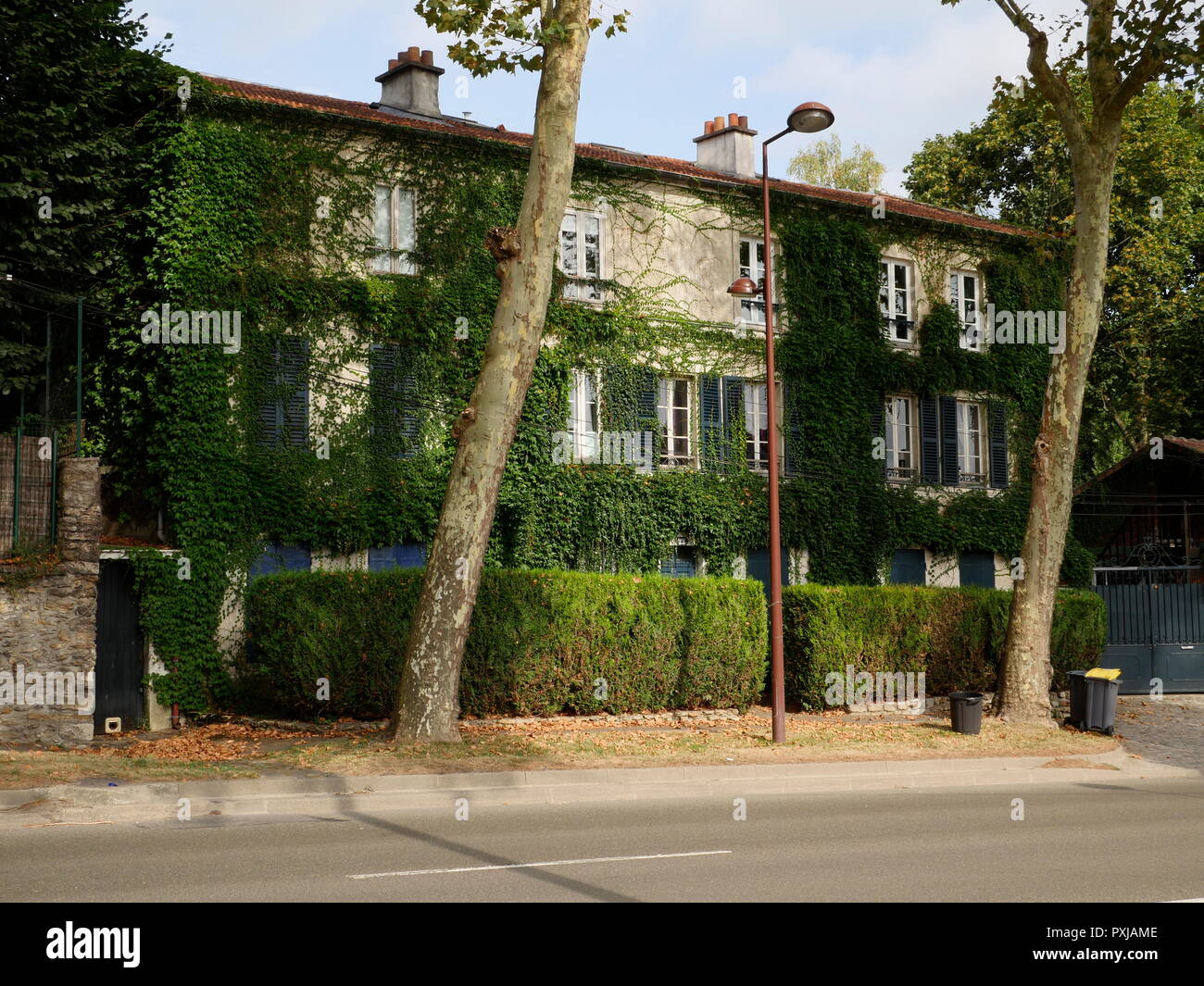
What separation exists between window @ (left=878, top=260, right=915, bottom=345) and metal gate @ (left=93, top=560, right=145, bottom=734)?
1865 centimetres

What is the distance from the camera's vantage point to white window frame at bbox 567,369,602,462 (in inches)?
1034

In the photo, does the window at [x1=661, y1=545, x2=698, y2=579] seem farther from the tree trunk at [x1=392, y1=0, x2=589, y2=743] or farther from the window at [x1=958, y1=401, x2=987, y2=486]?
the tree trunk at [x1=392, y1=0, x2=589, y2=743]

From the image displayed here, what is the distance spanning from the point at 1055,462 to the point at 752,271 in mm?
10186

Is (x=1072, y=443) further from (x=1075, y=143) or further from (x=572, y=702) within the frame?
(x=572, y=702)

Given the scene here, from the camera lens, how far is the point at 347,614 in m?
19.5

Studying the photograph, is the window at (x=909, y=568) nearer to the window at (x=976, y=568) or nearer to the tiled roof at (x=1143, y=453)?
the window at (x=976, y=568)

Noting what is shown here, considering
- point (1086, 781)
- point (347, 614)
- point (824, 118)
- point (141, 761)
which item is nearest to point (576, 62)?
point (824, 118)

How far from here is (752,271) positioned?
96.2ft

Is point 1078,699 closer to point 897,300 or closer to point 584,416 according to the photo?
point 584,416

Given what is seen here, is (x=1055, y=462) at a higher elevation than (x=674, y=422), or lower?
lower

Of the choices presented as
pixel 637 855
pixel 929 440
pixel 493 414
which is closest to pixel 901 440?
pixel 929 440

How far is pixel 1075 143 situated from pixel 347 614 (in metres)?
14.1

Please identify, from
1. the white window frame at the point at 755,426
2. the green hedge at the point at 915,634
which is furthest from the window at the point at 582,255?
the green hedge at the point at 915,634

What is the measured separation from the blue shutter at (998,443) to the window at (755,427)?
7.15 metres
